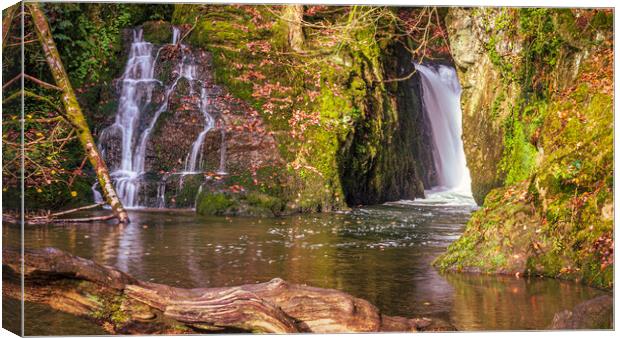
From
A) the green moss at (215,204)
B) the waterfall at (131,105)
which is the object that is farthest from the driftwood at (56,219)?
the green moss at (215,204)

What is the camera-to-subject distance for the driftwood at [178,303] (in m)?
5.06

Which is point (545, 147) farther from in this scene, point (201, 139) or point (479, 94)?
point (201, 139)

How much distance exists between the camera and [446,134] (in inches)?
275

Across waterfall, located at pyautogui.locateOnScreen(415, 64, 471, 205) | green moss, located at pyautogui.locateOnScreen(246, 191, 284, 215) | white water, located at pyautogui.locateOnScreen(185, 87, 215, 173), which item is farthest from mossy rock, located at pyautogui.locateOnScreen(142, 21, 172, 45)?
waterfall, located at pyautogui.locateOnScreen(415, 64, 471, 205)

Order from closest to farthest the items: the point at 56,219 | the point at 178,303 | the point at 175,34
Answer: the point at 178,303 → the point at 56,219 → the point at 175,34

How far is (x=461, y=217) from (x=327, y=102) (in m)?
1.49

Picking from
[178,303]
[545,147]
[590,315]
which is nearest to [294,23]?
Result: [545,147]

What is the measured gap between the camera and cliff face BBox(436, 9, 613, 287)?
579cm

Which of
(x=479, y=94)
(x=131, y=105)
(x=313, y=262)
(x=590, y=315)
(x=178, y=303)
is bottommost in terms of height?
(x=590, y=315)

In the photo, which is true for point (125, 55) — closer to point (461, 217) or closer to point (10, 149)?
point (10, 149)

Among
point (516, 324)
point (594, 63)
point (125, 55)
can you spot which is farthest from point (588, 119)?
→ point (125, 55)

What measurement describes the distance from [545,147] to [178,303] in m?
3.15

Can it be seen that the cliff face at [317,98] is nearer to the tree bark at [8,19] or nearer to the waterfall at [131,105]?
the waterfall at [131,105]

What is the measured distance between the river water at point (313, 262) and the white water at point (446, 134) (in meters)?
0.50
